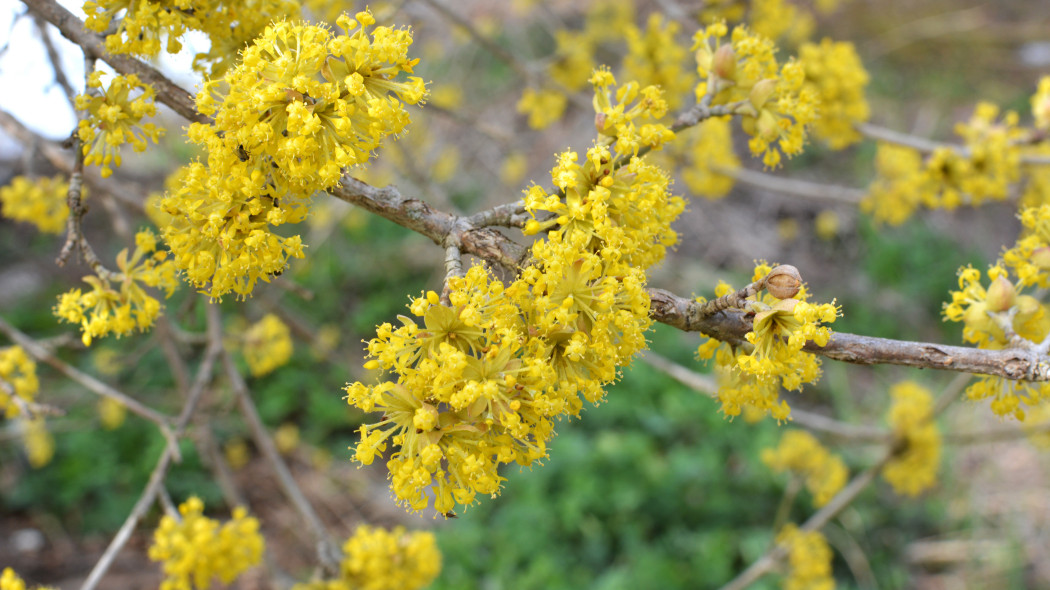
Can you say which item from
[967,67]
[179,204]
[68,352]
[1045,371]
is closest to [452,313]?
[179,204]

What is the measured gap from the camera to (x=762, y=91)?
232 centimetres

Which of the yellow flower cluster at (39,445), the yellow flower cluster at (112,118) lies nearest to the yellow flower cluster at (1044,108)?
the yellow flower cluster at (112,118)

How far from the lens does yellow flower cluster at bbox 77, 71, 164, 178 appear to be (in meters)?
1.98

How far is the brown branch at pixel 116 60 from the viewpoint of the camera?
2043mm

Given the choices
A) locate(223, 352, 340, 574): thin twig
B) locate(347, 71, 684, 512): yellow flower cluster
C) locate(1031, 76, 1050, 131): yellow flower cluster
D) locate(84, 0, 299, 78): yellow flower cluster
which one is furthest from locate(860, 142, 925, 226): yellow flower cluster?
locate(223, 352, 340, 574): thin twig

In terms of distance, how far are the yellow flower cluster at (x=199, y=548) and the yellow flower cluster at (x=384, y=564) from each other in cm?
29

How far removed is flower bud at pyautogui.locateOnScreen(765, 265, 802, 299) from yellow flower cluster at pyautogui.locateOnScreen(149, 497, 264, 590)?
8.15ft

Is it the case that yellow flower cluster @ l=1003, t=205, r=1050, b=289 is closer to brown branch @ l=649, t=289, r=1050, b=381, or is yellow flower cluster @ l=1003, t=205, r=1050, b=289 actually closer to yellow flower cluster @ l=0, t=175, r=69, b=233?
brown branch @ l=649, t=289, r=1050, b=381

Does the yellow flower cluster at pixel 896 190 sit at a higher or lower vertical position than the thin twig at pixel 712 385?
higher

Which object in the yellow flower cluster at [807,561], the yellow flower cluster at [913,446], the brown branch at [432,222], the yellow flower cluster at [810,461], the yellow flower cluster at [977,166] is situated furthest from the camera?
the yellow flower cluster at [810,461]

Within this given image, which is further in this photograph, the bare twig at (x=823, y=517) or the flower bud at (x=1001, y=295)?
the bare twig at (x=823, y=517)

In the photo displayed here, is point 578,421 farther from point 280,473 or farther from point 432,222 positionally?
point 432,222

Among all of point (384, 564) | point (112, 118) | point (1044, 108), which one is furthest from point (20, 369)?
point (1044, 108)

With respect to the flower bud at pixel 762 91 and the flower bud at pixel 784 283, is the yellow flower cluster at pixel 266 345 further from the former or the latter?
the flower bud at pixel 784 283
